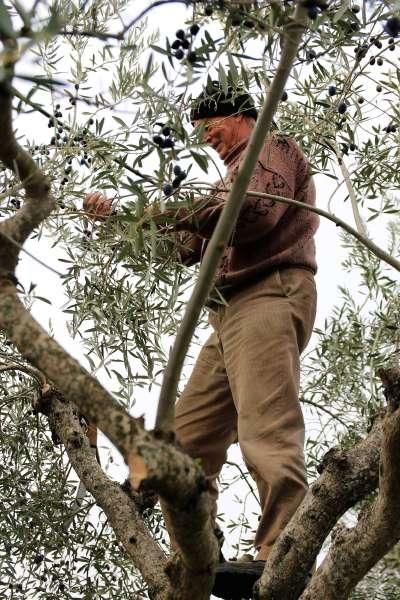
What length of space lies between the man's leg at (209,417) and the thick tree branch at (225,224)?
5.57 feet

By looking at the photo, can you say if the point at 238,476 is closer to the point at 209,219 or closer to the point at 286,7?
the point at 209,219

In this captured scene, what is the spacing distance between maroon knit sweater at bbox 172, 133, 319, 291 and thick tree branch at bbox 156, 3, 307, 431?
4.26 feet

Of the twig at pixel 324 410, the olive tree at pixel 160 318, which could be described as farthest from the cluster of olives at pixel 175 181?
the twig at pixel 324 410

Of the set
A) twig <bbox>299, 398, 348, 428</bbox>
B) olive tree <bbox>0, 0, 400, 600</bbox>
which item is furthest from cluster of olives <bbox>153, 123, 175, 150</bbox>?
twig <bbox>299, 398, 348, 428</bbox>

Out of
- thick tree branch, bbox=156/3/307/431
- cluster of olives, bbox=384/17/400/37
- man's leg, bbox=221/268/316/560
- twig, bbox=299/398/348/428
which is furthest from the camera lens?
twig, bbox=299/398/348/428

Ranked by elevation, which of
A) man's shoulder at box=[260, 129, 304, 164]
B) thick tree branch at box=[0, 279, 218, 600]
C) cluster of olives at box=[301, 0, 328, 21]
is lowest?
thick tree branch at box=[0, 279, 218, 600]

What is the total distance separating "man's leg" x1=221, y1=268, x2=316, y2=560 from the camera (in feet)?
10.7

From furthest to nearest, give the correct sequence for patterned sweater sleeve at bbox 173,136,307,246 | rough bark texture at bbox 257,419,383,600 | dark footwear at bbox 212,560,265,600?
1. patterned sweater sleeve at bbox 173,136,307,246
2. dark footwear at bbox 212,560,265,600
3. rough bark texture at bbox 257,419,383,600

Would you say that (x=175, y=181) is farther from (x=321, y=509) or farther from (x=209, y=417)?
(x=209, y=417)

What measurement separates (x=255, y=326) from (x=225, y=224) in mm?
1551

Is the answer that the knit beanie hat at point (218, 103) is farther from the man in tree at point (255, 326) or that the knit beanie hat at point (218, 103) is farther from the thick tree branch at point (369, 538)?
the thick tree branch at point (369, 538)

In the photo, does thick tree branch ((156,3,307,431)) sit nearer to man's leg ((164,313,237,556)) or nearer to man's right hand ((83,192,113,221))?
man's right hand ((83,192,113,221))

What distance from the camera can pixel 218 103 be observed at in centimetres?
369

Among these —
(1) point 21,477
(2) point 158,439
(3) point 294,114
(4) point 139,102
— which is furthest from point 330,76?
(1) point 21,477
